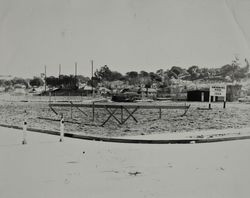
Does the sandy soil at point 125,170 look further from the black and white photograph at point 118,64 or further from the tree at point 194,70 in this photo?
the tree at point 194,70

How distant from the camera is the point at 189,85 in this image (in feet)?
82.4

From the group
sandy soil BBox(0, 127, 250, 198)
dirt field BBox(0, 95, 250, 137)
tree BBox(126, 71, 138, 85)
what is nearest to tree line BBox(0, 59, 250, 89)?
tree BBox(126, 71, 138, 85)

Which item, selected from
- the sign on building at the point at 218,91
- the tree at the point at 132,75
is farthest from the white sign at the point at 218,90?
the tree at the point at 132,75

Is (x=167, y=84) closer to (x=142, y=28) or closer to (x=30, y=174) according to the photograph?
(x=142, y=28)

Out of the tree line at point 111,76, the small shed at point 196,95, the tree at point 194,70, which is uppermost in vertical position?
the tree at point 194,70

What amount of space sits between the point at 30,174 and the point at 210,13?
444 cm

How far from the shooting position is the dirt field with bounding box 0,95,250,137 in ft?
31.6

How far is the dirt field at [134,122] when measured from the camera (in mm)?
9641

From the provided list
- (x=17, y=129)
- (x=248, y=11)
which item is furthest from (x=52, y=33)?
(x=17, y=129)

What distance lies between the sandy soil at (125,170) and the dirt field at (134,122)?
2.61m

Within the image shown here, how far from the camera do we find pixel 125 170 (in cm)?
477

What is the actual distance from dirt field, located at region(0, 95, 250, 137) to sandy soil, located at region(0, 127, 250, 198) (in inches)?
103

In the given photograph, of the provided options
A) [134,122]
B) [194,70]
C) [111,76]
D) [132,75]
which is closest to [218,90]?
[194,70]

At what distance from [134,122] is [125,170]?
19.1 feet
